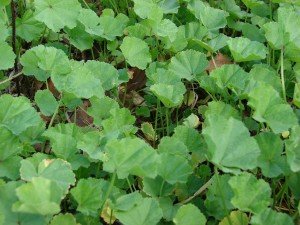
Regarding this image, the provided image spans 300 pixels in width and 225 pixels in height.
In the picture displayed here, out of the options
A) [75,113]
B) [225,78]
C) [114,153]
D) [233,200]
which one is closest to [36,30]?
[75,113]

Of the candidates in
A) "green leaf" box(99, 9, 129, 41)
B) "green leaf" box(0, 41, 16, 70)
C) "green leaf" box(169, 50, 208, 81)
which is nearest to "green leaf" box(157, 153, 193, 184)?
"green leaf" box(169, 50, 208, 81)

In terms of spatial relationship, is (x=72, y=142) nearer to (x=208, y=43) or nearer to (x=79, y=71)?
(x=79, y=71)

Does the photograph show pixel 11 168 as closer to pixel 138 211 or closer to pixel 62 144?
pixel 62 144

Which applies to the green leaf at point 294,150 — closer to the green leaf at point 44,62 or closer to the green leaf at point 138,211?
the green leaf at point 138,211

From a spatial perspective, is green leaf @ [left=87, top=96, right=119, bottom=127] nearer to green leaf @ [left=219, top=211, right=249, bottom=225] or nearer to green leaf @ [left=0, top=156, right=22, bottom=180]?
green leaf @ [left=0, top=156, right=22, bottom=180]

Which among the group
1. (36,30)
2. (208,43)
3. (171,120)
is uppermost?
(36,30)

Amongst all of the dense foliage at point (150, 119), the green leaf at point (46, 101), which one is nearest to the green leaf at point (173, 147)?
the dense foliage at point (150, 119)
